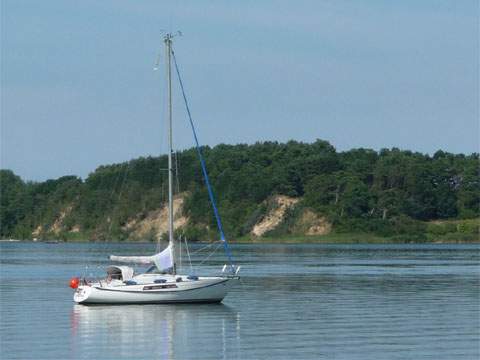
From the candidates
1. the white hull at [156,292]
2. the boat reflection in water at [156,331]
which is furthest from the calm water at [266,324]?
the white hull at [156,292]

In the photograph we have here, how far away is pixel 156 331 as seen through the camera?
158 feet

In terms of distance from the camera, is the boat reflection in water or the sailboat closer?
the boat reflection in water

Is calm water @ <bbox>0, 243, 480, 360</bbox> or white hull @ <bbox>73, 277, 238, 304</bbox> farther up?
white hull @ <bbox>73, 277, 238, 304</bbox>

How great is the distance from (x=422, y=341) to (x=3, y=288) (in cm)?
3710

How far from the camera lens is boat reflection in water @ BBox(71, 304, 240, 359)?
137ft

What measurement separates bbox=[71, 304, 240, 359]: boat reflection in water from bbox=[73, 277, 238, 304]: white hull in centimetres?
38

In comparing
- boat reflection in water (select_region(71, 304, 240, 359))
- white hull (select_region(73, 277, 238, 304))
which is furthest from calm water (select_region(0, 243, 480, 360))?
white hull (select_region(73, 277, 238, 304))

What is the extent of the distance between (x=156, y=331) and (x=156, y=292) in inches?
366

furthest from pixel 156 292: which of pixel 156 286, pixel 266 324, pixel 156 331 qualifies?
pixel 156 331

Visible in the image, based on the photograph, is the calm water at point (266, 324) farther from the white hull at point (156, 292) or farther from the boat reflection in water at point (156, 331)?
the white hull at point (156, 292)

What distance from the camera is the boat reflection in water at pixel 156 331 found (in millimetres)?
41844

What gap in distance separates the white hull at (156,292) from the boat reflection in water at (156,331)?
0.38 metres

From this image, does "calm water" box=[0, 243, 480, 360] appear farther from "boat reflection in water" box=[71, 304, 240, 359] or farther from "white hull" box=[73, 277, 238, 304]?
"white hull" box=[73, 277, 238, 304]

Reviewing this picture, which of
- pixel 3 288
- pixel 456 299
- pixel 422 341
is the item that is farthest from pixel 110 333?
pixel 3 288
